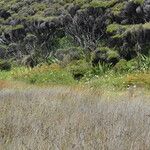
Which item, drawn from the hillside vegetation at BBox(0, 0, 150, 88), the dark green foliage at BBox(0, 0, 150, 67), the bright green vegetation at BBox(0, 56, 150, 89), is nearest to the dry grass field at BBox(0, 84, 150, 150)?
the bright green vegetation at BBox(0, 56, 150, 89)

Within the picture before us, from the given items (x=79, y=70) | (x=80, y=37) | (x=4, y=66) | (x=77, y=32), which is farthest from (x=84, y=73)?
(x=4, y=66)

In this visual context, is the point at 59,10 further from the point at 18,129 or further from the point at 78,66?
the point at 18,129

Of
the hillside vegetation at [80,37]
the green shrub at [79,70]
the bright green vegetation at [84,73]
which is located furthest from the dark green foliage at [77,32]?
the bright green vegetation at [84,73]

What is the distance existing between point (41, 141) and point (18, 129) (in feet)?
4.02

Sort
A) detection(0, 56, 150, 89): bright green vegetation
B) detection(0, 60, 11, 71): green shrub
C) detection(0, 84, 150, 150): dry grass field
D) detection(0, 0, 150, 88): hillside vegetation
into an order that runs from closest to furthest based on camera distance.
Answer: detection(0, 84, 150, 150): dry grass field, detection(0, 56, 150, 89): bright green vegetation, detection(0, 0, 150, 88): hillside vegetation, detection(0, 60, 11, 71): green shrub

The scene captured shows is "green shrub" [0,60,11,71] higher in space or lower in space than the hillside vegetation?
lower

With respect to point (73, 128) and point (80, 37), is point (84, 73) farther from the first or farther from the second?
point (73, 128)

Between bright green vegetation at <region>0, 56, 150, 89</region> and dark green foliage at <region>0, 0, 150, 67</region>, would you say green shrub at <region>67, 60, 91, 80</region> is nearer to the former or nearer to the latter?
bright green vegetation at <region>0, 56, 150, 89</region>

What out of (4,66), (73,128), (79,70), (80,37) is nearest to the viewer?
(73,128)

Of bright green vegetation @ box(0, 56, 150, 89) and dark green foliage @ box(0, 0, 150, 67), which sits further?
dark green foliage @ box(0, 0, 150, 67)

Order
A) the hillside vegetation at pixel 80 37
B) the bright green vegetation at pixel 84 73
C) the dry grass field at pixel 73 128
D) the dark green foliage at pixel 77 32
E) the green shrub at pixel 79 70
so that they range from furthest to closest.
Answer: the dark green foliage at pixel 77 32
the hillside vegetation at pixel 80 37
the green shrub at pixel 79 70
the bright green vegetation at pixel 84 73
the dry grass field at pixel 73 128

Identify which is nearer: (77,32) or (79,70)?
(79,70)

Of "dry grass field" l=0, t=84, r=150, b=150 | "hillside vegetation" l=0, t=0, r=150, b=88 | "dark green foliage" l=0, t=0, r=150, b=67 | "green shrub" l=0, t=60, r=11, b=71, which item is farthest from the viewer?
"green shrub" l=0, t=60, r=11, b=71

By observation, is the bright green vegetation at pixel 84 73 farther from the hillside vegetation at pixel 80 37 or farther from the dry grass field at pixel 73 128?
the dry grass field at pixel 73 128
